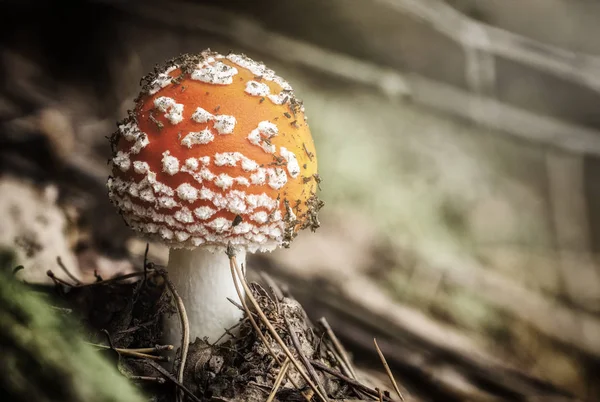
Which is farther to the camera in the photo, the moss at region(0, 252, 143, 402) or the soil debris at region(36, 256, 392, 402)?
the soil debris at region(36, 256, 392, 402)

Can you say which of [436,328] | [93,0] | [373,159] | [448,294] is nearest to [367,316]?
[436,328]

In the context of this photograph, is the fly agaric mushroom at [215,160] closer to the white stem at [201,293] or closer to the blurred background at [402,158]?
the white stem at [201,293]

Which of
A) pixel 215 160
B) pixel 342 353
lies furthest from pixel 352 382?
pixel 215 160

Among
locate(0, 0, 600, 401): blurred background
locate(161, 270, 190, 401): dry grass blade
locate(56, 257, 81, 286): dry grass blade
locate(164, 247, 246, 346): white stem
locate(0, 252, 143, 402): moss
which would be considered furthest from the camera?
locate(0, 0, 600, 401): blurred background

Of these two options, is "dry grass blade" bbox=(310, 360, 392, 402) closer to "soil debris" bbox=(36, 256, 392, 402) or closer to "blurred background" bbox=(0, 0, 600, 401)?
"soil debris" bbox=(36, 256, 392, 402)

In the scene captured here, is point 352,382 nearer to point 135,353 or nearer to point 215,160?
point 135,353

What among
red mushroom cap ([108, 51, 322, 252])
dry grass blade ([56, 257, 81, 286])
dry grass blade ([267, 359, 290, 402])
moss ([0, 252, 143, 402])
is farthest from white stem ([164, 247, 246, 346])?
moss ([0, 252, 143, 402])

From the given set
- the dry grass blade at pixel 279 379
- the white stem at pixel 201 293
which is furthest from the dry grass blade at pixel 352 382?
the white stem at pixel 201 293
